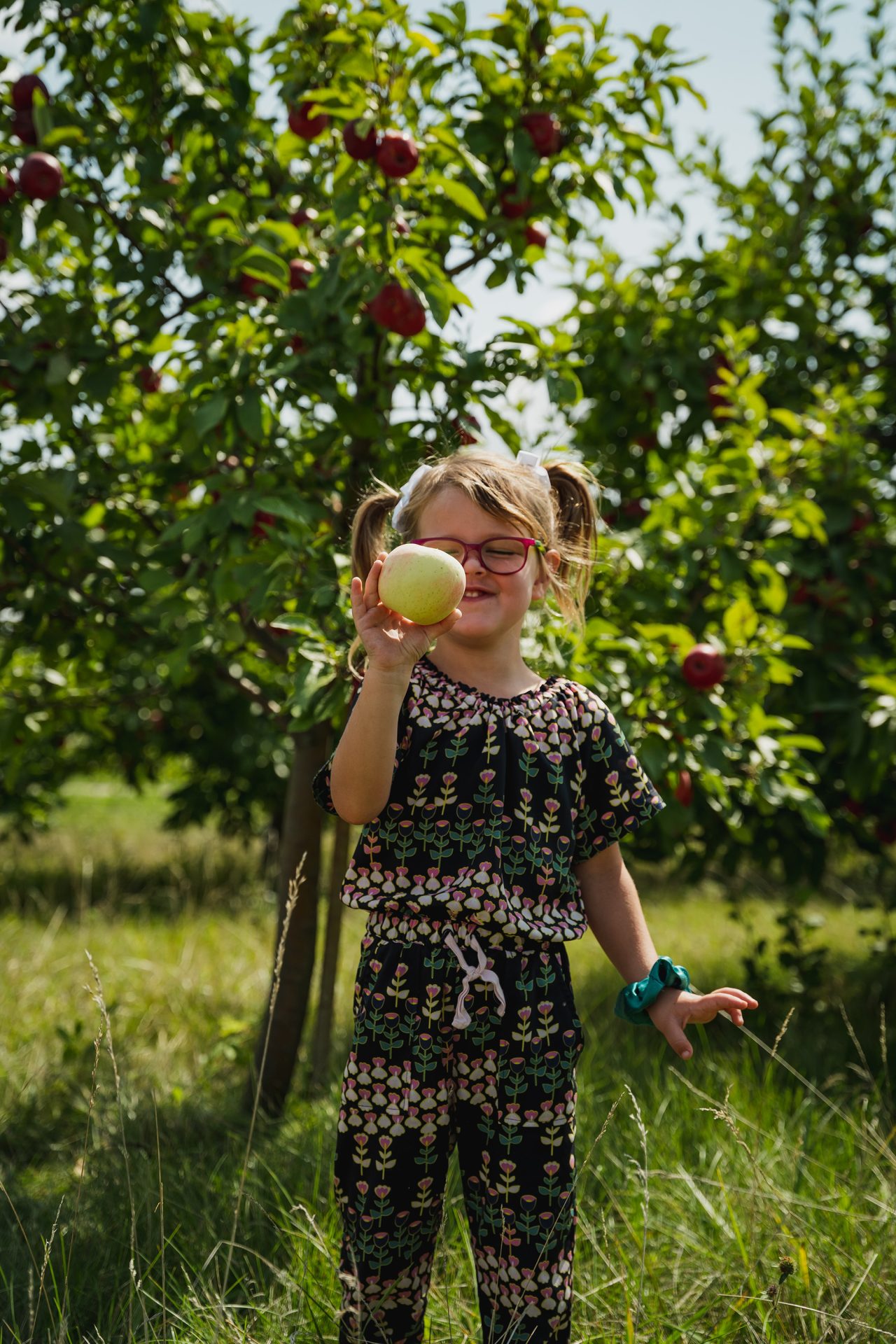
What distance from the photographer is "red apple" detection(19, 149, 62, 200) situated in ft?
7.68

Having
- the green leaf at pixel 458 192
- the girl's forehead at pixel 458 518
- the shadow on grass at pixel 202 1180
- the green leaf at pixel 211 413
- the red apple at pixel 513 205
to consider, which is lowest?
the shadow on grass at pixel 202 1180

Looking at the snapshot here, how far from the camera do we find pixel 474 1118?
1459 mm

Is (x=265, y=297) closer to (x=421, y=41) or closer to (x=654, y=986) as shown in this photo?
(x=421, y=41)

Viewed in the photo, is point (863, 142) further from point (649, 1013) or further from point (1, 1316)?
point (1, 1316)

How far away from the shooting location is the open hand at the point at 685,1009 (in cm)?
139

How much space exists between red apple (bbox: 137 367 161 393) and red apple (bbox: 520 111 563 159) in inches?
43.9

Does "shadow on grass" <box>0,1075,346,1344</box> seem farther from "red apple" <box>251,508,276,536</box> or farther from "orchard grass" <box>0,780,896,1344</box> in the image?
"red apple" <box>251,508,276,536</box>

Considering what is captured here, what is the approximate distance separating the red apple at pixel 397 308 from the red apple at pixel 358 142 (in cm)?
27

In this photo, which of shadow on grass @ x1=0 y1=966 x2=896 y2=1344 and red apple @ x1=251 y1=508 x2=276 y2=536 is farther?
red apple @ x1=251 y1=508 x2=276 y2=536

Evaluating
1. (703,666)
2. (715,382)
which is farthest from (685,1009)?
(715,382)

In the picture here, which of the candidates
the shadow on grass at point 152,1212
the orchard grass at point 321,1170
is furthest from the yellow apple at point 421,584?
the shadow on grass at point 152,1212

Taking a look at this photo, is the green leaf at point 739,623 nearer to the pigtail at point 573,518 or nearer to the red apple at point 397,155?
the pigtail at point 573,518

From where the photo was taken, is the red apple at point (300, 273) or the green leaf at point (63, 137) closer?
the green leaf at point (63, 137)

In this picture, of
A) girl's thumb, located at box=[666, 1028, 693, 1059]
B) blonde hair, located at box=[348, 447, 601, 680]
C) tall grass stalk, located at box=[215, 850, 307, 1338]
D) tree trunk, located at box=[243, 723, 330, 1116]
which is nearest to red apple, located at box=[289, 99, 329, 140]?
blonde hair, located at box=[348, 447, 601, 680]
